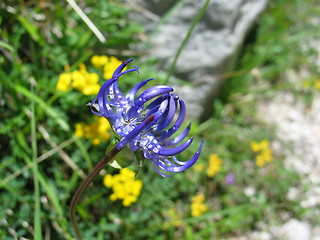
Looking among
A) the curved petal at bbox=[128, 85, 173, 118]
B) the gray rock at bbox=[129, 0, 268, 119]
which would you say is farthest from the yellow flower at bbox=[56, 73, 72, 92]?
the curved petal at bbox=[128, 85, 173, 118]

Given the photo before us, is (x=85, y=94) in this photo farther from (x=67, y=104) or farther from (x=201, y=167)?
(x=201, y=167)

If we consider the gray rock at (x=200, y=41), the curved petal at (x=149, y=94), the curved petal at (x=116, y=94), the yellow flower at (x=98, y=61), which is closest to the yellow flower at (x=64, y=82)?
the yellow flower at (x=98, y=61)

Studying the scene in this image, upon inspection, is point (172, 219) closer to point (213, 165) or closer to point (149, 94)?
point (213, 165)

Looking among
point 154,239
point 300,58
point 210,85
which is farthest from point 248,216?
point 300,58

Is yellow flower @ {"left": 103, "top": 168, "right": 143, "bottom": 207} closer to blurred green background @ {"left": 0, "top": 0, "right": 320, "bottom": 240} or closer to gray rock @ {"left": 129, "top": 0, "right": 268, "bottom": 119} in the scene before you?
blurred green background @ {"left": 0, "top": 0, "right": 320, "bottom": 240}

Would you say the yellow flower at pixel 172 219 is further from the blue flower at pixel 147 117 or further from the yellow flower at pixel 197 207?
the blue flower at pixel 147 117

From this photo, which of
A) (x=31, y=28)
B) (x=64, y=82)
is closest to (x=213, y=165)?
(x=64, y=82)

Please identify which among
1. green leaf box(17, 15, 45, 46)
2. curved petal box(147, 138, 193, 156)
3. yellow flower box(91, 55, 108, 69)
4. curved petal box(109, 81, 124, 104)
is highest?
green leaf box(17, 15, 45, 46)
